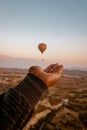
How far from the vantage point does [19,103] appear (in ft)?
3.79

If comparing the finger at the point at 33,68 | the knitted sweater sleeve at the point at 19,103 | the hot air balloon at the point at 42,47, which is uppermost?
the hot air balloon at the point at 42,47

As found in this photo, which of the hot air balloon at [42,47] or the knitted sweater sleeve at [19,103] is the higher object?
the hot air balloon at [42,47]

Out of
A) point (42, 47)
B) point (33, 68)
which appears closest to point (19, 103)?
point (33, 68)

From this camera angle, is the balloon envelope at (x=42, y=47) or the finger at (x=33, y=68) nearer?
the finger at (x=33, y=68)

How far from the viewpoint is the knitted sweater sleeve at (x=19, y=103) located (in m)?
1.12

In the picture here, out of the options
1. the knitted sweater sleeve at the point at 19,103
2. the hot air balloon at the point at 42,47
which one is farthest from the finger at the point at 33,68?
the hot air balloon at the point at 42,47

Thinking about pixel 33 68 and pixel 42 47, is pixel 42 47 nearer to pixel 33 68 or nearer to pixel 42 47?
pixel 42 47

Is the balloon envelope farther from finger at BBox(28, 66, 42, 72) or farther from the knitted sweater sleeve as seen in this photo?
the knitted sweater sleeve

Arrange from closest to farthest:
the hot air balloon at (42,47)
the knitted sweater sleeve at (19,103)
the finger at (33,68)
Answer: the knitted sweater sleeve at (19,103) → the finger at (33,68) → the hot air balloon at (42,47)

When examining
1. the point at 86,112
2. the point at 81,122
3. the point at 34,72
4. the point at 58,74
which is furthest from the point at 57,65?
the point at 86,112

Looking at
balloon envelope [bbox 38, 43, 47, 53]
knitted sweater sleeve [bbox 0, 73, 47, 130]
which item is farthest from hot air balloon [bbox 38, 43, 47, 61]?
knitted sweater sleeve [bbox 0, 73, 47, 130]

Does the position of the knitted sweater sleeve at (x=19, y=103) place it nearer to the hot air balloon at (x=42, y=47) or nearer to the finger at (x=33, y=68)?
the finger at (x=33, y=68)

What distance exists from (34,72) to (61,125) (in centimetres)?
4183

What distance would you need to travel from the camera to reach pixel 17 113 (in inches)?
44.3
